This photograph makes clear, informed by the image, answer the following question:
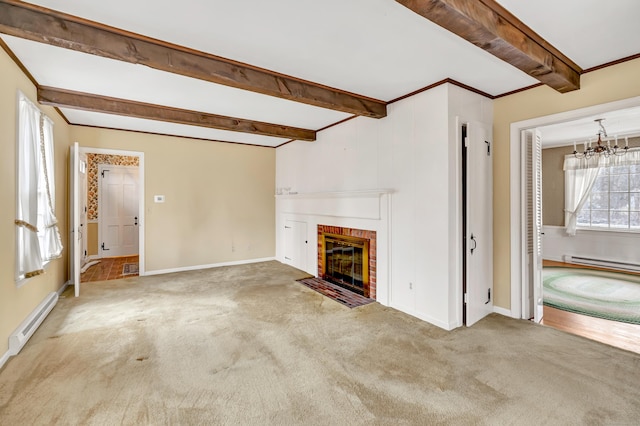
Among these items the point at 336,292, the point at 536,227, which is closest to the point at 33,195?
the point at 336,292

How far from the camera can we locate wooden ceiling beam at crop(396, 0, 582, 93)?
1.65 metres

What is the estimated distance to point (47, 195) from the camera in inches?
131

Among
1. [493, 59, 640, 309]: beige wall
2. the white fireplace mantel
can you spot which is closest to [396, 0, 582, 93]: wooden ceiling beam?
[493, 59, 640, 309]: beige wall

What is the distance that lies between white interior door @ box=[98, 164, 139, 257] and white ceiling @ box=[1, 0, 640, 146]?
4327mm

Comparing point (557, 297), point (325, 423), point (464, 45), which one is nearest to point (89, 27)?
point (464, 45)

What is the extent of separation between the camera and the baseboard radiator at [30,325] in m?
2.54

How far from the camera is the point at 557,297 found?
13.5 feet

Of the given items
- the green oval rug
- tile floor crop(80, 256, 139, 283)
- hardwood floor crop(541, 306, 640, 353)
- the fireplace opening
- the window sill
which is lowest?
hardwood floor crop(541, 306, 640, 353)

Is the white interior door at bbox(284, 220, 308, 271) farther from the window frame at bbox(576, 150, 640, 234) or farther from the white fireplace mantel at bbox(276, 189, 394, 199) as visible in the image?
the window frame at bbox(576, 150, 640, 234)

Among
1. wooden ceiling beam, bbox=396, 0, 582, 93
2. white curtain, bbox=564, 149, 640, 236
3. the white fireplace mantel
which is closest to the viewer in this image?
wooden ceiling beam, bbox=396, 0, 582, 93

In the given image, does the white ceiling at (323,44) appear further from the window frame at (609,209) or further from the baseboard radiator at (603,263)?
the baseboard radiator at (603,263)

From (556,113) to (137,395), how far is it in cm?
435

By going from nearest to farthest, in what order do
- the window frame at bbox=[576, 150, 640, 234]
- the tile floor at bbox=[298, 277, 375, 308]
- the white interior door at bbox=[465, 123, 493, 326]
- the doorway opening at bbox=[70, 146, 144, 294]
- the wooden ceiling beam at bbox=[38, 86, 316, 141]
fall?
1. the white interior door at bbox=[465, 123, 493, 326]
2. the wooden ceiling beam at bbox=[38, 86, 316, 141]
3. the tile floor at bbox=[298, 277, 375, 308]
4. the window frame at bbox=[576, 150, 640, 234]
5. the doorway opening at bbox=[70, 146, 144, 294]

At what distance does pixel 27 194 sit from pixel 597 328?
5.86 meters
